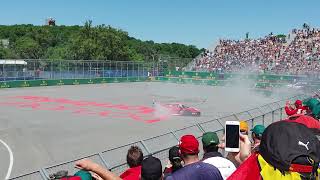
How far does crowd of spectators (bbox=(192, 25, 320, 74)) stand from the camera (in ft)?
181

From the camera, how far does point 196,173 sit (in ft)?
10.1

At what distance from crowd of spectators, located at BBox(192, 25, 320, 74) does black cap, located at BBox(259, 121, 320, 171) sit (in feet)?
161

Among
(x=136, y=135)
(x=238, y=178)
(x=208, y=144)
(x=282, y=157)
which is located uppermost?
(x=282, y=157)

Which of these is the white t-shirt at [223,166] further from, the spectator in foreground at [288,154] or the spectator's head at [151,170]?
the spectator in foreground at [288,154]

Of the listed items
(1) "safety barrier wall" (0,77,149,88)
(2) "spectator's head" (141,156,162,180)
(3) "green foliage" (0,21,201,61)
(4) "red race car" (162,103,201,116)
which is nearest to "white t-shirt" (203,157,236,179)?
(2) "spectator's head" (141,156,162,180)

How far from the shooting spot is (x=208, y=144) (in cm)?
531

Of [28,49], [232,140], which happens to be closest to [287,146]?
[232,140]

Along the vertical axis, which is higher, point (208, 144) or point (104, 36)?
point (104, 36)

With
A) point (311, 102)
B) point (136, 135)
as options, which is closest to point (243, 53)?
point (136, 135)

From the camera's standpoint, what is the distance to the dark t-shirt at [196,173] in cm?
302

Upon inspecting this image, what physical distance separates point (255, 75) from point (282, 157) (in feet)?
178

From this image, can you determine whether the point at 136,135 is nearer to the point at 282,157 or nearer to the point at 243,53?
the point at 282,157

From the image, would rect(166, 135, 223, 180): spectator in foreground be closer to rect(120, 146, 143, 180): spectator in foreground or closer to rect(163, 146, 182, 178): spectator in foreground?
rect(120, 146, 143, 180): spectator in foreground

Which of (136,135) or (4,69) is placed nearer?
(136,135)
